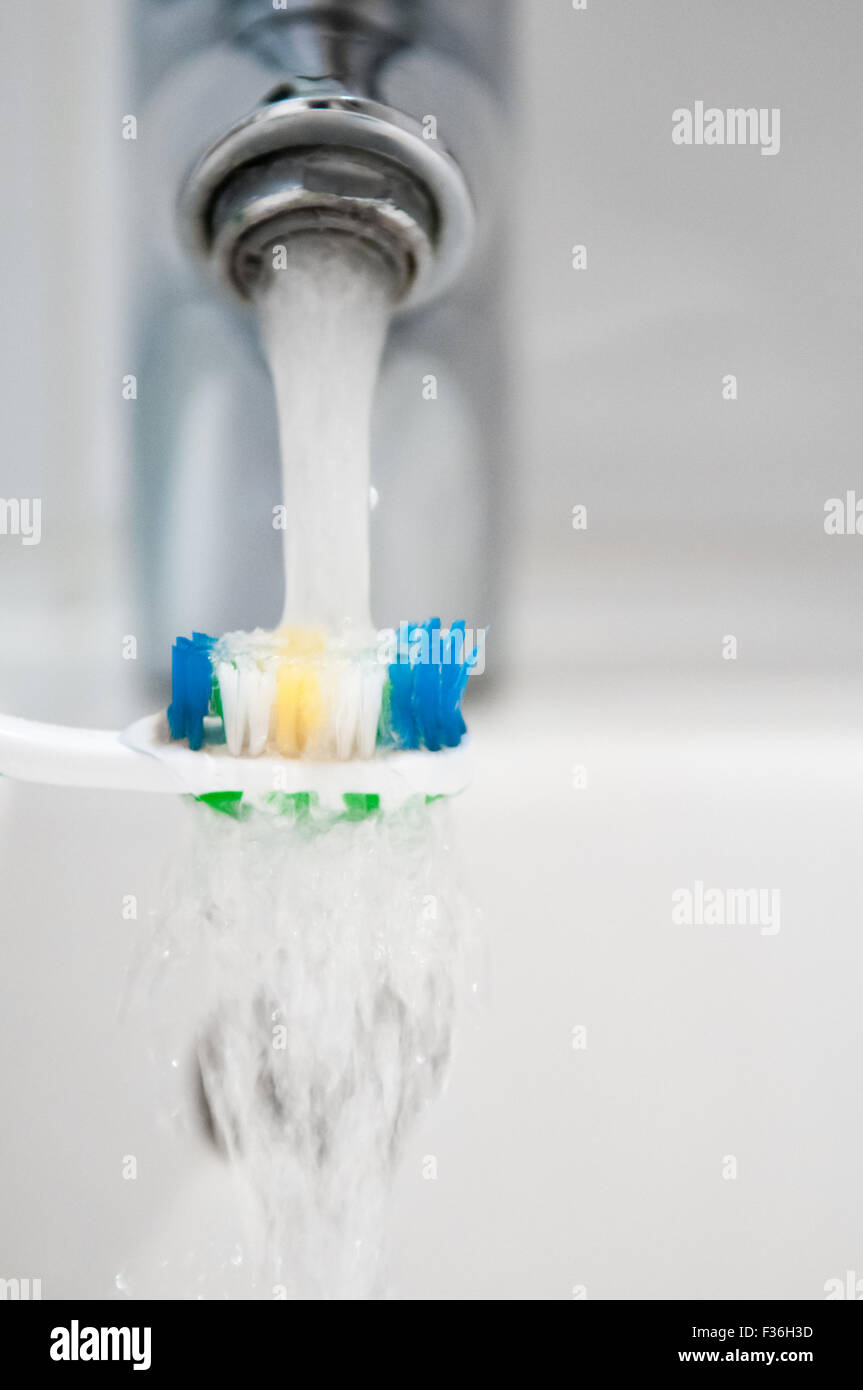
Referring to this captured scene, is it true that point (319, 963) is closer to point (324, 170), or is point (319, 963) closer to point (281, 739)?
point (281, 739)

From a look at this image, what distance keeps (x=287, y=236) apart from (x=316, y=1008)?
0.34 m

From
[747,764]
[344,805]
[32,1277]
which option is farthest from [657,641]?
[32,1277]

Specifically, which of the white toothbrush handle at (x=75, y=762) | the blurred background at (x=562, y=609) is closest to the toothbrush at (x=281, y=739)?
the white toothbrush handle at (x=75, y=762)

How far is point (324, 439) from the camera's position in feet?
1.57

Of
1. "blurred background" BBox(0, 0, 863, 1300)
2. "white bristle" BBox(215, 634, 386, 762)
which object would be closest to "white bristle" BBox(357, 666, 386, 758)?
"white bristle" BBox(215, 634, 386, 762)

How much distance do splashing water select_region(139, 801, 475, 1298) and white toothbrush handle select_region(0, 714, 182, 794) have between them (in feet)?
0.17

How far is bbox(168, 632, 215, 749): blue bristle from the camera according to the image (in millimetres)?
389

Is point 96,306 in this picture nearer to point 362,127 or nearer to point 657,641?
point 362,127

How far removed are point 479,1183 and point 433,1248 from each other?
32 millimetres
